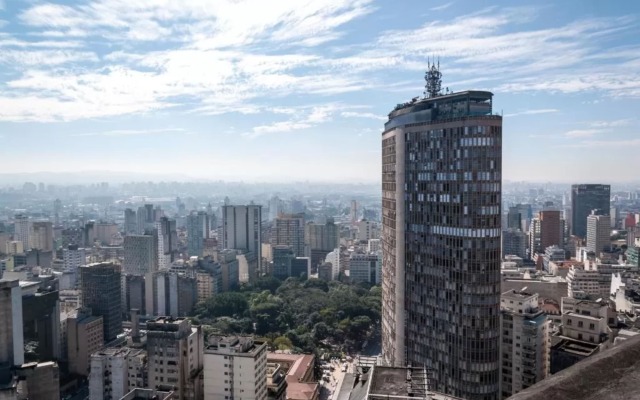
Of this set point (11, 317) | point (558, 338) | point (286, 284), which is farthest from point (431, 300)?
point (286, 284)

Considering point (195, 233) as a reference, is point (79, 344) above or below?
below

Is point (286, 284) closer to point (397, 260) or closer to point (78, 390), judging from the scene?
point (78, 390)

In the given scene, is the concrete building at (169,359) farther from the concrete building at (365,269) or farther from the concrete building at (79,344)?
the concrete building at (365,269)

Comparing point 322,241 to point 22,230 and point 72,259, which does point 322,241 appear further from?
point 22,230

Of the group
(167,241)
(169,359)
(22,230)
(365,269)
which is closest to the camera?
(169,359)

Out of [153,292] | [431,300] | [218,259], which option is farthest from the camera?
[218,259]

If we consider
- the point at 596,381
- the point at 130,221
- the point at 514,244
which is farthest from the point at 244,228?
the point at 596,381
